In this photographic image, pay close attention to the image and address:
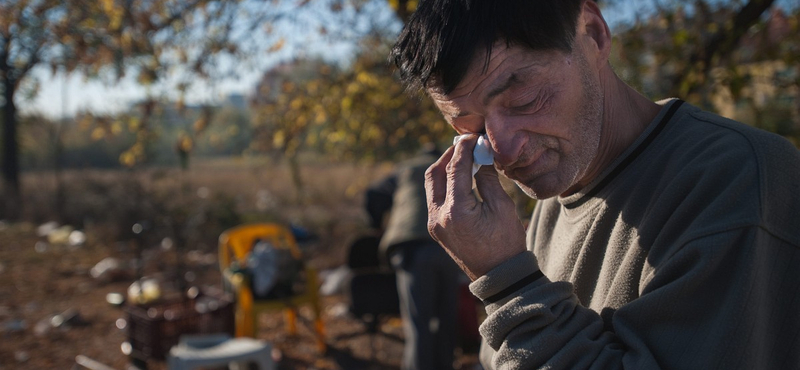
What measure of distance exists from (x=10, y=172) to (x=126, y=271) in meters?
7.10

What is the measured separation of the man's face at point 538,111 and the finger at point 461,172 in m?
0.05

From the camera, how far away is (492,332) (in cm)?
111

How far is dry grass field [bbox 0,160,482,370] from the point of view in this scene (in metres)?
6.09

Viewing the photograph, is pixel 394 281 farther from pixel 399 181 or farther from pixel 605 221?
pixel 605 221

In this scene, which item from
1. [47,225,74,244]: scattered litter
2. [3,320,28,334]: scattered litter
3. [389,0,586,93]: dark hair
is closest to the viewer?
[389,0,586,93]: dark hair

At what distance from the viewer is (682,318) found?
99cm

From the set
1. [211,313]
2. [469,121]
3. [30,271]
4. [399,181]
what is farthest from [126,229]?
[469,121]

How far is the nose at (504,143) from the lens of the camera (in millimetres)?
1225

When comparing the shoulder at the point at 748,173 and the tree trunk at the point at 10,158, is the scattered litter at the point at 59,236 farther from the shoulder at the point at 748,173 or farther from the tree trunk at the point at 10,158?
the shoulder at the point at 748,173

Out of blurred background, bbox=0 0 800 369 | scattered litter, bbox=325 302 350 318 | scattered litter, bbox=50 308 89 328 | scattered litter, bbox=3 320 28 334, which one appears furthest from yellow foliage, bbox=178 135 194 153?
scattered litter, bbox=3 320 28 334

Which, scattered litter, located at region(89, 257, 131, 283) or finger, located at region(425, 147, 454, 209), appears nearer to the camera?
finger, located at region(425, 147, 454, 209)

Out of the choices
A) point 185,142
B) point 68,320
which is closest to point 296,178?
point 68,320

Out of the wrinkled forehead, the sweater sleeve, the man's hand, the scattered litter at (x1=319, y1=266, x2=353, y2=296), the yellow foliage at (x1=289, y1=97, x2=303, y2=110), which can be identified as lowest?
the scattered litter at (x1=319, y1=266, x2=353, y2=296)

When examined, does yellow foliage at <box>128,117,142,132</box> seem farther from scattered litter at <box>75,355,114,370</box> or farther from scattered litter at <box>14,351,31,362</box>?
scattered litter at <box>14,351,31,362</box>
